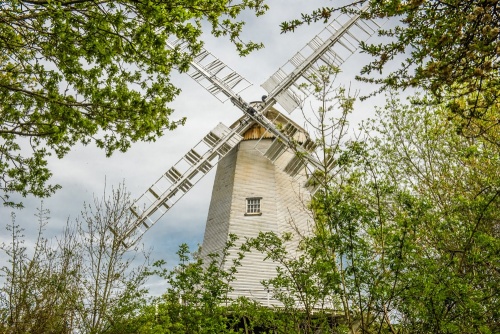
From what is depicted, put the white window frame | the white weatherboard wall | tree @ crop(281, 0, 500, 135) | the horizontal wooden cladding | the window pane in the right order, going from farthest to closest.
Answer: the horizontal wooden cladding → the window pane → the white window frame → the white weatherboard wall → tree @ crop(281, 0, 500, 135)

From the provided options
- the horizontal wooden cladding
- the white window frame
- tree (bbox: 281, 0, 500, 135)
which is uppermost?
the horizontal wooden cladding

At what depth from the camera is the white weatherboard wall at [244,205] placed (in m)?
13.1

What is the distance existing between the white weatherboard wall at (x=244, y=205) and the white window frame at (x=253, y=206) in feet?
0.29

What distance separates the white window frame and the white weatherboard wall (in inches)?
3.5

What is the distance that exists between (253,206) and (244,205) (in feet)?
1.15

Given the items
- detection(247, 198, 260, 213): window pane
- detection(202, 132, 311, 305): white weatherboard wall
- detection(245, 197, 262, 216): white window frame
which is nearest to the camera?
detection(202, 132, 311, 305): white weatherboard wall

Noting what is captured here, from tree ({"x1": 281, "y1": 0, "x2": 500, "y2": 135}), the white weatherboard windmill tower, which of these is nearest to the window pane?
the white weatherboard windmill tower

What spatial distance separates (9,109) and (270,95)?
1171 centimetres

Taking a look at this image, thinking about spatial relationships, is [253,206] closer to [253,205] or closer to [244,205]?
[253,205]

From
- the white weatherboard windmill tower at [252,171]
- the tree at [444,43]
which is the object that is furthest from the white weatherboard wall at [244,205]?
the tree at [444,43]

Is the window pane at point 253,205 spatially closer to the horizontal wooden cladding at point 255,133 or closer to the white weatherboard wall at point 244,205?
the white weatherboard wall at point 244,205

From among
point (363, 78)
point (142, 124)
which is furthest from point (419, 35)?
point (142, 124)

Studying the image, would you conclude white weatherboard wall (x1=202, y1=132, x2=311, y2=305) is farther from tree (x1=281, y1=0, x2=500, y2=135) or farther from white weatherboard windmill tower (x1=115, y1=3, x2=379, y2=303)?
tree (x1=281, y1=0, x2=500, y2=135)

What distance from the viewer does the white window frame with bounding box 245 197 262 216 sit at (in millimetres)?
14375
